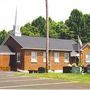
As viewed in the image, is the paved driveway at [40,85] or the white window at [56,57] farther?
the white window at [56,57]

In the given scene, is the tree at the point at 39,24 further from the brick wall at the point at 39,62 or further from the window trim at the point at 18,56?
the window trim at the point at 18,56

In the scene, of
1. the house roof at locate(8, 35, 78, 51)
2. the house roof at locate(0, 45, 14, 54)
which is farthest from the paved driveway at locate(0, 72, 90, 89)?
the house roof at locate(0, 45, 14, 54)

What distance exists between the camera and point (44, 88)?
23062 mm

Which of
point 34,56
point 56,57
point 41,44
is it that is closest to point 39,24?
point 56,57

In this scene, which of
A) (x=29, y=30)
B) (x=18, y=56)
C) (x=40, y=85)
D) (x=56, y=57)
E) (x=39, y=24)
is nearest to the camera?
(x=40, y=85)

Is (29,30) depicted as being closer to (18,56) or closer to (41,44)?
(41,44)

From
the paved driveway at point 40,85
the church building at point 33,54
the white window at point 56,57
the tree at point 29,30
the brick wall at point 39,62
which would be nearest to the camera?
the paved driveway at point 40,85

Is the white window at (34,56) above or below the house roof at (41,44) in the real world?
below

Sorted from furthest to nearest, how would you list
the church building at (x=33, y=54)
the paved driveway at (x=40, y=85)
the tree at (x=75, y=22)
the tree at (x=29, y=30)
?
the tree at (x=75, y=22) < the tree at (x=29, y=30) < the church building at (x=33, y=54) < the paved driveway at (x=40, y=85)

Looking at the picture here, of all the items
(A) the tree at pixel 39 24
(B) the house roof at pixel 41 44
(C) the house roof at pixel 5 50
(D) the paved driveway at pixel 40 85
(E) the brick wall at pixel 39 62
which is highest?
(A) the tree at pixel 39 24

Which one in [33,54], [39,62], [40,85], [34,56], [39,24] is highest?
[39,24]

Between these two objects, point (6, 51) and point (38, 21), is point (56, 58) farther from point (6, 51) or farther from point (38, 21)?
point (38, 21)

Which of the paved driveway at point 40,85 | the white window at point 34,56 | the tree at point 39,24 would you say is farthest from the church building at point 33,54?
the tree at point 39,24

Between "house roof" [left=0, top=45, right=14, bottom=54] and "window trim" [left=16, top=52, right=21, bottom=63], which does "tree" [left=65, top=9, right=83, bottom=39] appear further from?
"window trim" [left=16, top=52, right=21, bottom=63]
